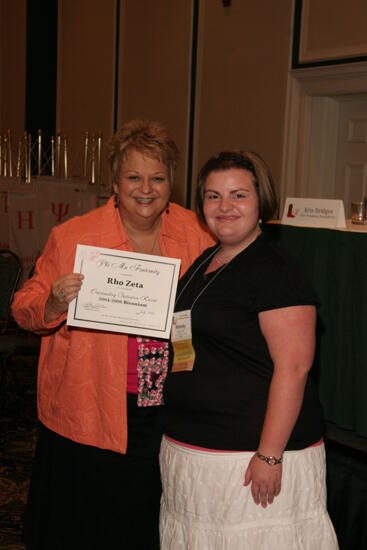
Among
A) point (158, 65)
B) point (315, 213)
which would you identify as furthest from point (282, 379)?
point (158, 65)

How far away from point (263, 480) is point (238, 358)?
306 mm

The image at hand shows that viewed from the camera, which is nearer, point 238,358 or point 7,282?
point 238,358

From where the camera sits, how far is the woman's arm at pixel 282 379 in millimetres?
1656

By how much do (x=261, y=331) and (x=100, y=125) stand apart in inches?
288

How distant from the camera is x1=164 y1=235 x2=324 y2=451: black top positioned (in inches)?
66.8

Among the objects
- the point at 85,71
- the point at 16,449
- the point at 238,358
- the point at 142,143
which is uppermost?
the point at 85,71

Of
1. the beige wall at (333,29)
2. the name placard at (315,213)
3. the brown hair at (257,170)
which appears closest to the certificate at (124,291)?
the brown hair at (257,170)

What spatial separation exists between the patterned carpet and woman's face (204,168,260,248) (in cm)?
189

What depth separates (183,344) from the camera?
1.81 m

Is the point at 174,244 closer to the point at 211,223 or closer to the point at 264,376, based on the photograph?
the point at 211,223

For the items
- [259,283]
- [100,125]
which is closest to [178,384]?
[259,283]

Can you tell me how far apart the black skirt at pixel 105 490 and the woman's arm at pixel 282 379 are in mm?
543

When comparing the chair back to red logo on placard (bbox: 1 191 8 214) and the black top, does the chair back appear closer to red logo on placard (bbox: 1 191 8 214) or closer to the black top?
red logo on placard (bbox: 1 191 8 214)

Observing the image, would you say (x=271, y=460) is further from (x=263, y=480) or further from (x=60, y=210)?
(x=60, y=210)
